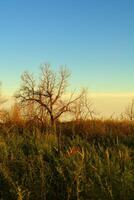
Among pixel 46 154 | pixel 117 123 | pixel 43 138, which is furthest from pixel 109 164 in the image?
pixel 117 123

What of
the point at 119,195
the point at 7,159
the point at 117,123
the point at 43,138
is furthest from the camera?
the point at 117,123

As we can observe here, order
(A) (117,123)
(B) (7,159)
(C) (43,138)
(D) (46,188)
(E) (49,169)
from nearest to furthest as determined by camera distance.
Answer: (D) (46,188) < (E) (49,169) < (B) (7,159) < (C) (43,138) < (A) (117,123)

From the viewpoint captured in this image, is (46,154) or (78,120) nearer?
(46,154)

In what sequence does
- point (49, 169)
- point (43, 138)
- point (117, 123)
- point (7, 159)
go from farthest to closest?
1. point (117, 123)
2. point (43, 138)
3. point (7, 159)
4. point (49, 169)

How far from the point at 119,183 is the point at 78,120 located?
1157 cm

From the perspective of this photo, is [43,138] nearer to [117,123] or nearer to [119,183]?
[119,183]

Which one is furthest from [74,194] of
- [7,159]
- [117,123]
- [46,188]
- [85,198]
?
[117,123]

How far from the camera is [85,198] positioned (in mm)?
6016

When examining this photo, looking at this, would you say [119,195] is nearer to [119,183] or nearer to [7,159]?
[119,183]

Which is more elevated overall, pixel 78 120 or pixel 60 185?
pixel 78 120

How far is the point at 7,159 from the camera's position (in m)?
8.49

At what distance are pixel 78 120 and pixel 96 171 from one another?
1102cm

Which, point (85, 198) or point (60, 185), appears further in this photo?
point (60, 185)

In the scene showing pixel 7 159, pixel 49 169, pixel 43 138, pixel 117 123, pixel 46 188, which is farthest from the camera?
pixel 117 123
